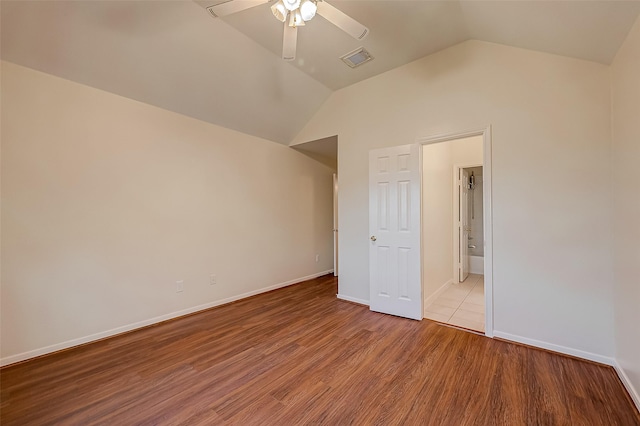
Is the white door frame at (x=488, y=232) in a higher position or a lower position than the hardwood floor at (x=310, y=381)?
higher

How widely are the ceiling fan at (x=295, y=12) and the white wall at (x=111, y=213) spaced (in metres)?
1.88

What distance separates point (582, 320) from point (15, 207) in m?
4.95

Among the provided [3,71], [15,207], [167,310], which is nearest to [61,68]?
[3,71]

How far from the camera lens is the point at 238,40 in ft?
8.62

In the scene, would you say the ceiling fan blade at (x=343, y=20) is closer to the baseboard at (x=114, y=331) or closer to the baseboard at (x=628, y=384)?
the baseboard at (x=628, y=384)

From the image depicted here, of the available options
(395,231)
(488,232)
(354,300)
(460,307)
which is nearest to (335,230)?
(354,300)

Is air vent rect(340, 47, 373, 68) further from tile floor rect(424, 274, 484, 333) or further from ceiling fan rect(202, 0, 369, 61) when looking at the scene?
tile floor rect(424, 274, 484, 333)

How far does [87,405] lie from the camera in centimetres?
169

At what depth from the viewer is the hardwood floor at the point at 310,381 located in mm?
1579

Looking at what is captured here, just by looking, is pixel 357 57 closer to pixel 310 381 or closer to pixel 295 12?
pixel 295 12

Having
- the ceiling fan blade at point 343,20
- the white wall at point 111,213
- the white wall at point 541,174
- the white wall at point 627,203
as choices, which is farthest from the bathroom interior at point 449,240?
the white wall at point 111,213

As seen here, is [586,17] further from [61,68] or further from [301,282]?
[301,282]

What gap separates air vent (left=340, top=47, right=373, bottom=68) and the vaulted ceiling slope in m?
0.08

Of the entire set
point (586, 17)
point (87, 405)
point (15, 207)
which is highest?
point (586, 17)
